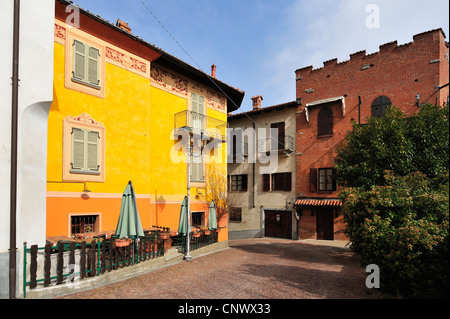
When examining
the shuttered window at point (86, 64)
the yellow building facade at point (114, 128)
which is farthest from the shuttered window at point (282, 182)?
the shuttered window at point (86, 64)

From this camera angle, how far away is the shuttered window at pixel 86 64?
10.0m

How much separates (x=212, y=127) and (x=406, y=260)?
12.1 meters

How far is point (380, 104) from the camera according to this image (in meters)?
17.1

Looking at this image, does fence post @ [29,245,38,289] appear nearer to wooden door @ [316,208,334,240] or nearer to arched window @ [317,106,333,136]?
wooden door @ [316,208,334,240]

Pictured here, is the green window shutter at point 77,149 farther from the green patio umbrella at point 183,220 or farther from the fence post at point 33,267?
the green patio umbrella at point 183,220

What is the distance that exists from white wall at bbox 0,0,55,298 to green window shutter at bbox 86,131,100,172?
10.1 ft

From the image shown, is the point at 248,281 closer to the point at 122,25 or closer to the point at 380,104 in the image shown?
the point at 122,25

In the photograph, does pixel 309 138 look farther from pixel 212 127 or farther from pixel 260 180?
pixel 212 127

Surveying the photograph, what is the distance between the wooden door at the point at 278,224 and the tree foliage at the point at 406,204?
10962mm

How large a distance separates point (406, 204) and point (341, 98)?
13.5 meters
